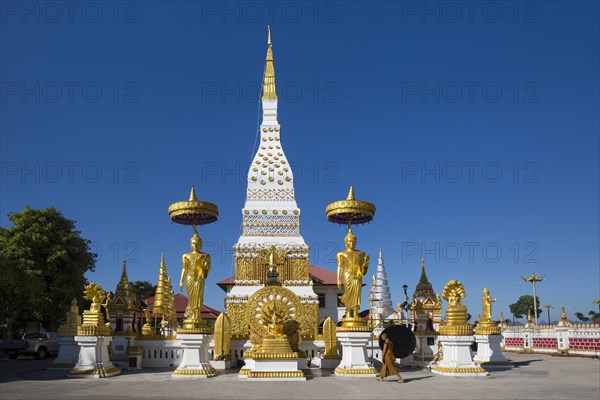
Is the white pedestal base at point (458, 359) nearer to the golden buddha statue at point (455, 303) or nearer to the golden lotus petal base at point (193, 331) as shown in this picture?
the golden buddha statue at point (455, 303)

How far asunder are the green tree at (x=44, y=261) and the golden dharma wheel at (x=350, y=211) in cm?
1926

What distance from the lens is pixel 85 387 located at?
14555 millimetres

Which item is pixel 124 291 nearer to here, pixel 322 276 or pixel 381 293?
pixel 322 276

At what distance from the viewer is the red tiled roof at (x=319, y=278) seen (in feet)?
124

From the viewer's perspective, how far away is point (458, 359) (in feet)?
57.3

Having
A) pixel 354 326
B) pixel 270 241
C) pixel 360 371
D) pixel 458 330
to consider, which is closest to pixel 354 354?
pixel 360 371

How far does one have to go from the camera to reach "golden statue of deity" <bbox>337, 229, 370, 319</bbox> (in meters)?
18.6

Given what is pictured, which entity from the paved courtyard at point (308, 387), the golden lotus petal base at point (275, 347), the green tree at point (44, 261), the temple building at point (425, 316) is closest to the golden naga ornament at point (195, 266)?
the paved courtyard at point (308, 387)

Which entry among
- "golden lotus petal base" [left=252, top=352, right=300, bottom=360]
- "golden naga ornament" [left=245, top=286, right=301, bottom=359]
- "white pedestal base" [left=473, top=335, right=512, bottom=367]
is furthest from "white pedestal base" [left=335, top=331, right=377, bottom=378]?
"white pedestal base" [left=473, top=335, right=512, bottom=367]

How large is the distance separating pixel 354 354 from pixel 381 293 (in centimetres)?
3507

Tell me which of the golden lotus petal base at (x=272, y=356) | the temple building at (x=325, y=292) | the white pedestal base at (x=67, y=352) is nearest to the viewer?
the golden lotus petal base at (x=272, y=356)

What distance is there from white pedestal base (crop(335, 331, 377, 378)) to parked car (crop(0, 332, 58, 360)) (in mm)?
19460

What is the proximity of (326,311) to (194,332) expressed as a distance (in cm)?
2153

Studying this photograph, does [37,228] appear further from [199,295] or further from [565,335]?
[565,335]
